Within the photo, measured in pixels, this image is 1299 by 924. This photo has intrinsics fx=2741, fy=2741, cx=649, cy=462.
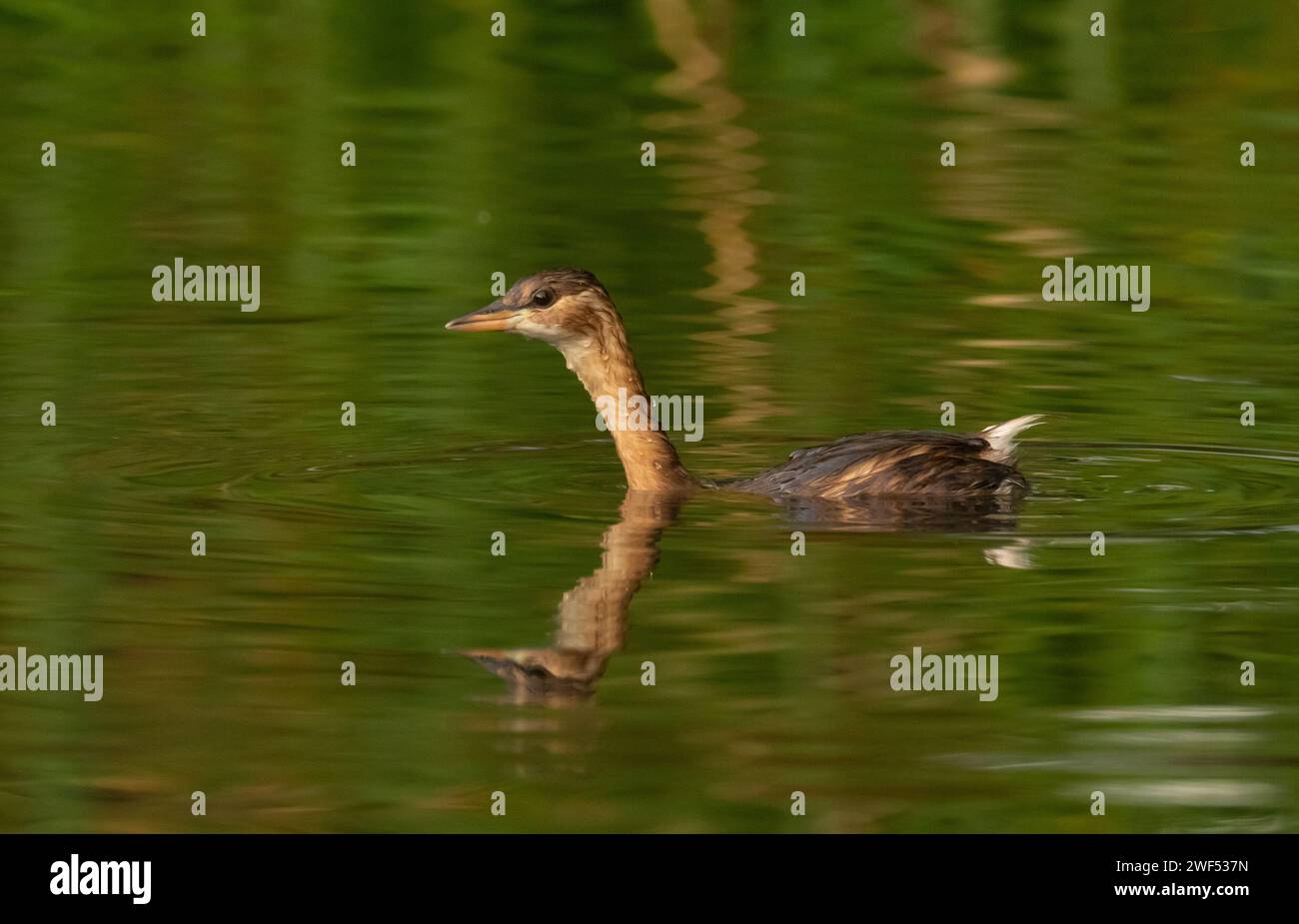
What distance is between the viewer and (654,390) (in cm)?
1330

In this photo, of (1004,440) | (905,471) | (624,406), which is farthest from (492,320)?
(1004,440)

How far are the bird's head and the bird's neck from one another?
0.07 meters

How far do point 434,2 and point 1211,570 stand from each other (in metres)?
17.0

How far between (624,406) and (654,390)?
1.73 m

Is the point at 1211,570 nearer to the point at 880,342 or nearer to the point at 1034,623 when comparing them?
the point at 1034,623

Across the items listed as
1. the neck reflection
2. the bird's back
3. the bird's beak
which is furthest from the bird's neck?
the neck reflection

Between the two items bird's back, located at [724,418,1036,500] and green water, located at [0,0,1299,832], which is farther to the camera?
bird's back, located at [724,418,1036,500]

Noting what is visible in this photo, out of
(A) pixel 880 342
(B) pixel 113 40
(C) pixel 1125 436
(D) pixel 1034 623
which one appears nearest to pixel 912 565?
(D) pixel 1034 623

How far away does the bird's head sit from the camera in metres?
11.2

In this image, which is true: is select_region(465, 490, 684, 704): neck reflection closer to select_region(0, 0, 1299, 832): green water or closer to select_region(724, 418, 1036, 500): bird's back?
select_region(0, 0, 1299, 832): green water

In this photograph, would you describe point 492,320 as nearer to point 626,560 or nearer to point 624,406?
point 624,406

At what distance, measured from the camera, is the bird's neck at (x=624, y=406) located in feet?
37.6

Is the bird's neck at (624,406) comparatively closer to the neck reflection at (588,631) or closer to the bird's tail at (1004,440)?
the neck reflection at (588,631)

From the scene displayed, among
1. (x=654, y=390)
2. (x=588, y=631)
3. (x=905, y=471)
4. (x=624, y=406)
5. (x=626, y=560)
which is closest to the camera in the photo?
(x=588, y=631)
